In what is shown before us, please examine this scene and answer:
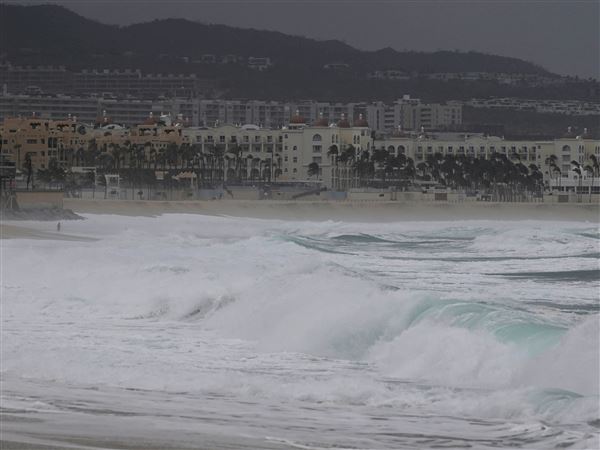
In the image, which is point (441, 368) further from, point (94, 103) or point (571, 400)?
point (94, 103)

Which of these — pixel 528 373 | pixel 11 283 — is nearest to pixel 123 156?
pixel 11 283

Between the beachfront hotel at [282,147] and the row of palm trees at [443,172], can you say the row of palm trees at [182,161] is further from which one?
the row of palm trees at [443,172]

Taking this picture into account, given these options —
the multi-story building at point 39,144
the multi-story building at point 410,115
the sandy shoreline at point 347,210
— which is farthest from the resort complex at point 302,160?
the multi-story building at point 410,115

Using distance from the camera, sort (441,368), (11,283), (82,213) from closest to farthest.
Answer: (441,368) → (11,283) → (82,213)

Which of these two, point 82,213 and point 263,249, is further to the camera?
point 82,213

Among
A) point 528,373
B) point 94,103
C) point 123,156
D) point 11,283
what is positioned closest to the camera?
point 528,373
